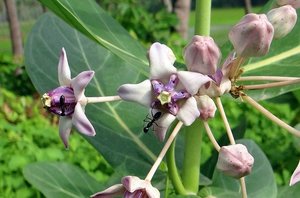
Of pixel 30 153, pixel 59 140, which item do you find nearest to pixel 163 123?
pixel 30 153

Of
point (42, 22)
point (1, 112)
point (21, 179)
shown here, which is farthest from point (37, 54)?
point (1, 112)

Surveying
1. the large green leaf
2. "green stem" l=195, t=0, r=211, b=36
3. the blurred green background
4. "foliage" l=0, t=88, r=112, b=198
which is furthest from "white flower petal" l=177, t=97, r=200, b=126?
"foliage" l=0, t=88, r=112, b=198

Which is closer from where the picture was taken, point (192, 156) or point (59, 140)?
point (192, 156)

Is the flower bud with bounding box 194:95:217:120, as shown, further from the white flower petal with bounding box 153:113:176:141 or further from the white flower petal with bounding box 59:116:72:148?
the white flower petal with bounding box 59:116:72:148

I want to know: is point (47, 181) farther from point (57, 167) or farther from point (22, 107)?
point (22, 107)

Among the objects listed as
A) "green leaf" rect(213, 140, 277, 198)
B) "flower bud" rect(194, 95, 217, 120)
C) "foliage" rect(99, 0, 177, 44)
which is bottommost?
"foliage" rect(99, 0, 177, 44)

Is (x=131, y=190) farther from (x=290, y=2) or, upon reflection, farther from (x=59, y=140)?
(x=59, y=140)

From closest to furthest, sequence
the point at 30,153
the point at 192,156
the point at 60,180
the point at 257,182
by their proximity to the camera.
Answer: the point at 192,156
the point at 257,182
the point at 60,180
the point at 30,153
